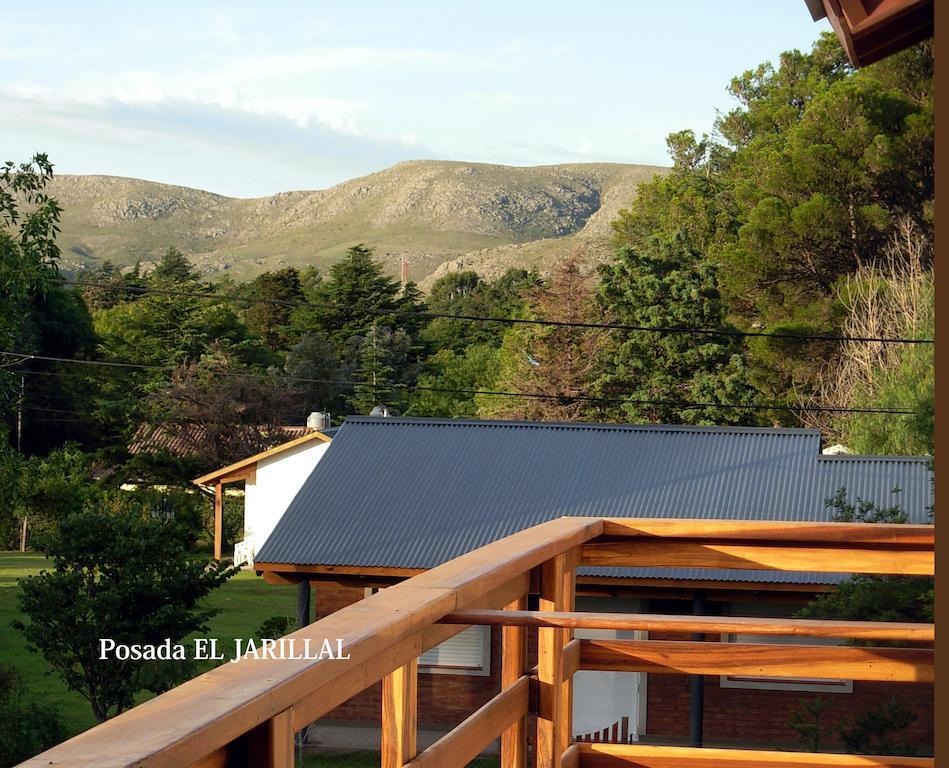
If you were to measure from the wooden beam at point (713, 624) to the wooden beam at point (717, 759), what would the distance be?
52 centimetres

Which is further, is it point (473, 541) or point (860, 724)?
point (473, 541)

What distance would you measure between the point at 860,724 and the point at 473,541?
4895mm

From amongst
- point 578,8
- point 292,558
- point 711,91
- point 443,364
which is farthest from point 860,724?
point 711,91

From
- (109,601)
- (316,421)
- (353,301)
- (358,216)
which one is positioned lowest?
(109,601)

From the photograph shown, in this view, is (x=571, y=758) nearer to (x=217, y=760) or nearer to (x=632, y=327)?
(x=217, y=760)

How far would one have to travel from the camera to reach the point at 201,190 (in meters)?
163

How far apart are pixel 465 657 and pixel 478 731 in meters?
12.3

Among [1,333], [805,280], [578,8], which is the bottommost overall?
[1,333]

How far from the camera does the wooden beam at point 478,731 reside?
5.94 feet

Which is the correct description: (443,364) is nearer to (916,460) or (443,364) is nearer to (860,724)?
(916,460)

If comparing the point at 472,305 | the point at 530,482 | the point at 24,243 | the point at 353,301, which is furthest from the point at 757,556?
the point at 472,305

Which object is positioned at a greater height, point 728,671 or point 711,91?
point 711,91

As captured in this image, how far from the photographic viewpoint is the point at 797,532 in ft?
10.3

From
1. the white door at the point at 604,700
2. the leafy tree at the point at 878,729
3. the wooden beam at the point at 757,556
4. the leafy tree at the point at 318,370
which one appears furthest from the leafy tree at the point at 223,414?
the wooden beam at the point at 757,556
